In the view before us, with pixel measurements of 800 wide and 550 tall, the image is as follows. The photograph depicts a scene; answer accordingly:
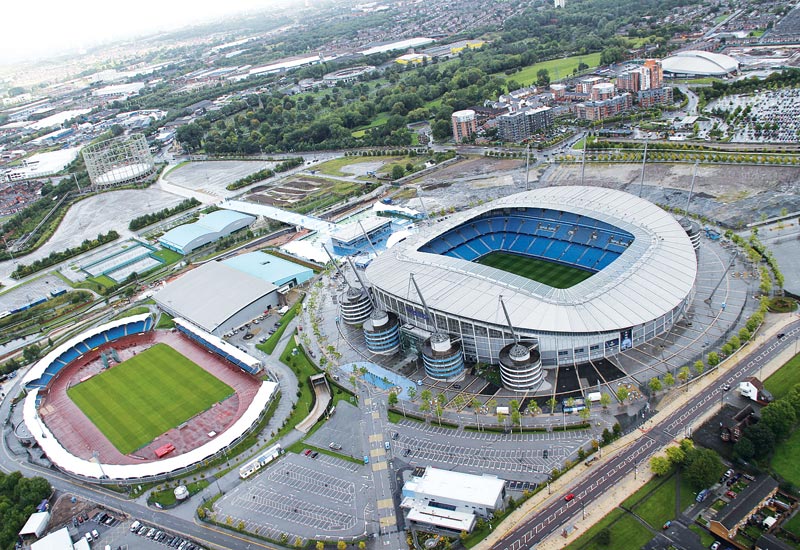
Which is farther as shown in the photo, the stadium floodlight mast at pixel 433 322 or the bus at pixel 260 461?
the stadium floodlight mast at pixel 433 322

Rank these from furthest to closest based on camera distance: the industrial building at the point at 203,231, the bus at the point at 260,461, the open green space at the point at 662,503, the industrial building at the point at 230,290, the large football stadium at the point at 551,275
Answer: the industrial building at the point at 203,231 → the industrial building at the point at 230,290 → the large football stadium at the point at 551,275 → the bus at the point at 260,461 → the open green space at the point at 662,503

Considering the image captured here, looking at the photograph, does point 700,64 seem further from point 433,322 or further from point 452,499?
point 452,499

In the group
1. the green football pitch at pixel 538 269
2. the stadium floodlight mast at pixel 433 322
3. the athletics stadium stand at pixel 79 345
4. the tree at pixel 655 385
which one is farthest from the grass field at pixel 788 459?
the athletics stadium stand at pixel 79 345

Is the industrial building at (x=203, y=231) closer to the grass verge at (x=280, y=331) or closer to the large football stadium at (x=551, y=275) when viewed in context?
the grass verge at (x=280, y=331)

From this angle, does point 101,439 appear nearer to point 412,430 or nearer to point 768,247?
point 412,430

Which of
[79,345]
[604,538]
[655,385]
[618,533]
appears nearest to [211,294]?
[79,345]

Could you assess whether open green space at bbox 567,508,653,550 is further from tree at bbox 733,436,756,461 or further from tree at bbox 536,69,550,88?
tree at bbox 536,69,550,88

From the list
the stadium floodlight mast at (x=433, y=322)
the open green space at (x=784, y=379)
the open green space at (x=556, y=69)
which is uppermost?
the open green space at (x=556, y=69)

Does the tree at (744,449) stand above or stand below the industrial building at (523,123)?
below
